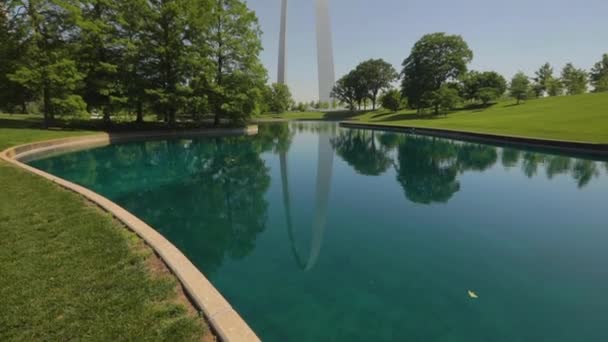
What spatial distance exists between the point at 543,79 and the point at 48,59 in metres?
77.4

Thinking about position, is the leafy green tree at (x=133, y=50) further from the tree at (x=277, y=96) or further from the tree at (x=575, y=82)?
the tree at (x=575, y=82)

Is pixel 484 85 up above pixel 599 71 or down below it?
below

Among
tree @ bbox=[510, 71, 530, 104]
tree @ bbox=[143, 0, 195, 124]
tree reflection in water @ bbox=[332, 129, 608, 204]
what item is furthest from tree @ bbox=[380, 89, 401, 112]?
tree @ bbox=[143, 0, 195, 124]

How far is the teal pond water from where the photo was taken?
2.88 meters

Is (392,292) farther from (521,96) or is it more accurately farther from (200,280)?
(521,96)

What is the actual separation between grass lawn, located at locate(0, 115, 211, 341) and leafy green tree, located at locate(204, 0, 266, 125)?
20317 millimetres

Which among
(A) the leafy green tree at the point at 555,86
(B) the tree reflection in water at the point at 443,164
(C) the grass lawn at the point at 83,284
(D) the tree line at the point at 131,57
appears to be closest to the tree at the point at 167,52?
(D) the tree line at the point at 131,57

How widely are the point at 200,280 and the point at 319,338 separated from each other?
4.33 feet

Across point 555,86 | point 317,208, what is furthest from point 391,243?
point 555,86

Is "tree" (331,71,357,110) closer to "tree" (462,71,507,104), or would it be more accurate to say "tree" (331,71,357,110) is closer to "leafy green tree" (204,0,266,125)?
"tree" (462,71,507,104)

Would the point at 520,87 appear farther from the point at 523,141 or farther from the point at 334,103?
the point at 334,103

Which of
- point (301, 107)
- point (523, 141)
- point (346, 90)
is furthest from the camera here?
point (301, 107)

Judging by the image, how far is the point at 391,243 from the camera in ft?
15.5

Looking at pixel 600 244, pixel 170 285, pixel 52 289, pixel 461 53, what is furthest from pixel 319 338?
pixel 461 53
